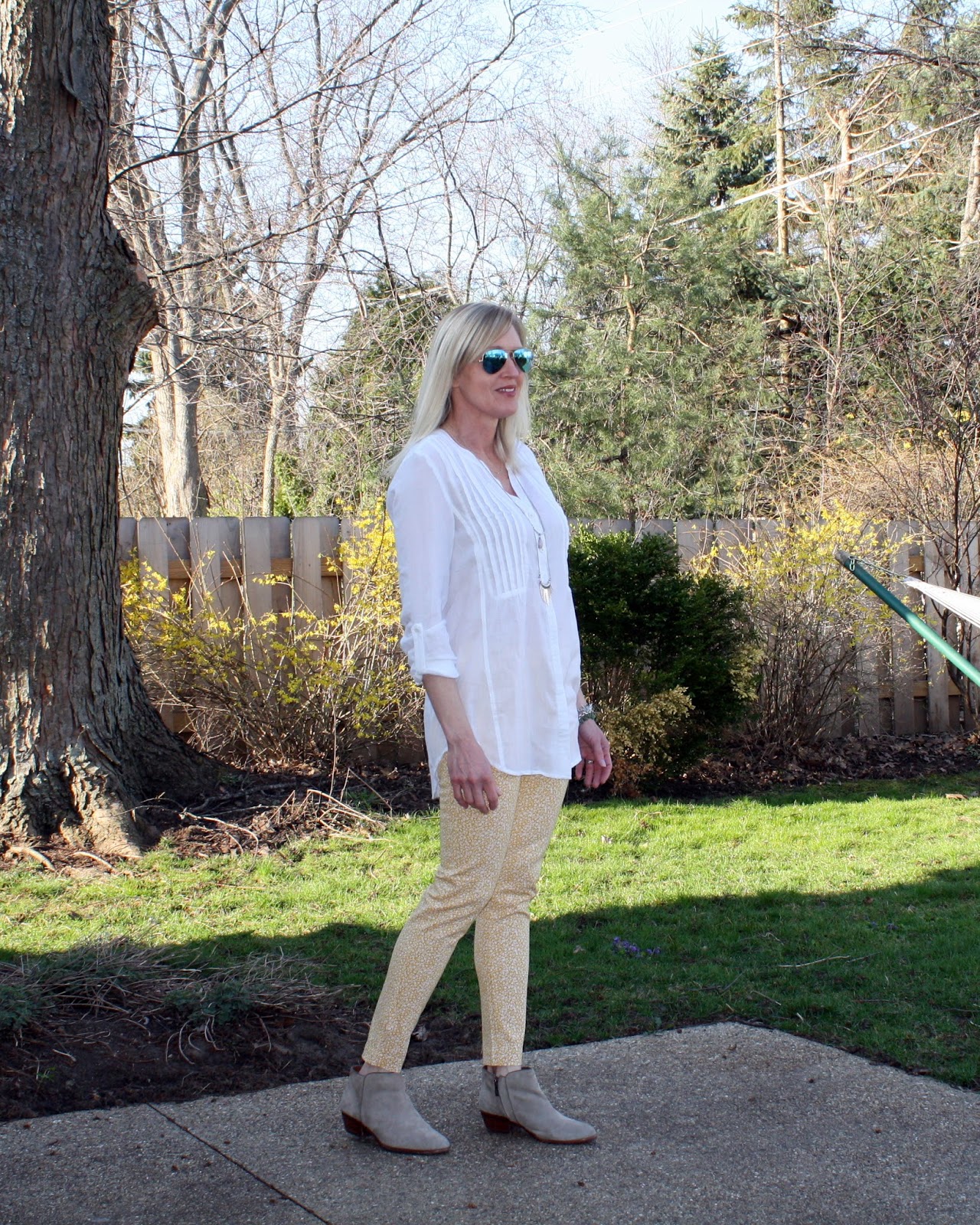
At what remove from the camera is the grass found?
3.69 meters

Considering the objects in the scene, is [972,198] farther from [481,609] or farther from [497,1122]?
[497,1122]

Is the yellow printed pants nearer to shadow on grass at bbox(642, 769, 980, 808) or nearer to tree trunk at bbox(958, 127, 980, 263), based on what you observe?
shadow on grass at bbox(642, 769, 980, 808)

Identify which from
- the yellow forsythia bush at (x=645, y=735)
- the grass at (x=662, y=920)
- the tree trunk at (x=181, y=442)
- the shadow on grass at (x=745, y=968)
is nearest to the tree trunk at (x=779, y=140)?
the tree trunk at (x=181, y=442)

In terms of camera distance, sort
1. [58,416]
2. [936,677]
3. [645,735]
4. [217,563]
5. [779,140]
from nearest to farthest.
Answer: [58,416], [645,735], [217,563], [936,677], [779,140]

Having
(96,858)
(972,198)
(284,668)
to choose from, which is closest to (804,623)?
(284,668)

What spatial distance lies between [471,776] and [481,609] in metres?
0.37

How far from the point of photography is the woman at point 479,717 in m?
2.60

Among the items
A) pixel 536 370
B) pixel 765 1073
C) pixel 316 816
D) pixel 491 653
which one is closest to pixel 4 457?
pixel 316 816

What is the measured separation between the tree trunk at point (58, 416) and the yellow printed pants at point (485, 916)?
3081mm

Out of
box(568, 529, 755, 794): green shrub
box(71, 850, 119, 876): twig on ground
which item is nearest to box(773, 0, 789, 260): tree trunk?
box(568, 529, 755, 794): green shrub

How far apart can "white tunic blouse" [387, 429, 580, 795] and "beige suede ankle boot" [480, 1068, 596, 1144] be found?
2.26 feet

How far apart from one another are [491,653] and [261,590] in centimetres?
496

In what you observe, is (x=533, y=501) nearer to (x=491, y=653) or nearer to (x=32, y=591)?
(x=491, y=653)

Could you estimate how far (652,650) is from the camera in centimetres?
704
